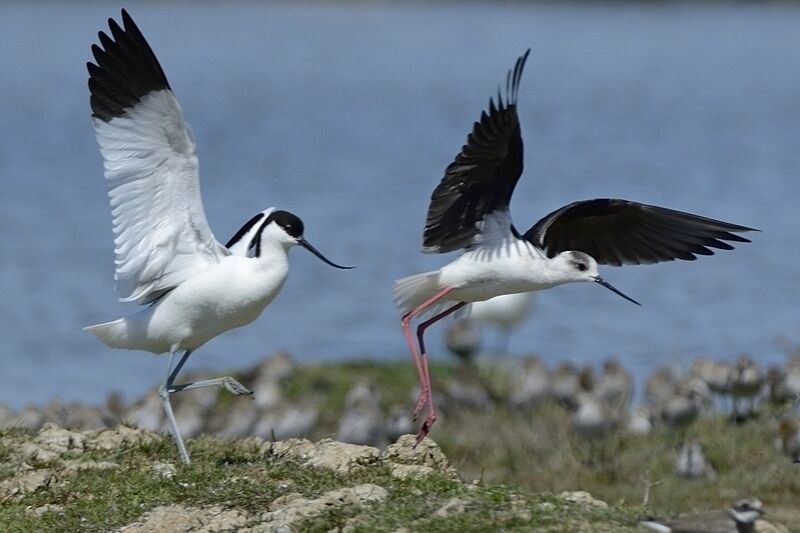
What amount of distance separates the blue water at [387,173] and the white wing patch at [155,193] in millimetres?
4664

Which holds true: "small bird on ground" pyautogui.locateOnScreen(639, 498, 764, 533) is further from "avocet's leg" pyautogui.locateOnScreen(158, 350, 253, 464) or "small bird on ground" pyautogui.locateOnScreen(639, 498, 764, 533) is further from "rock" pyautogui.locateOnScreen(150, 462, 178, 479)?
"avocet's leg" pyautogui.locateOnScreen(158, 350, 253, 464)

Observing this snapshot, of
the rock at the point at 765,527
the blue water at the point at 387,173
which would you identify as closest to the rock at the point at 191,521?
the rock at the point at 765,527

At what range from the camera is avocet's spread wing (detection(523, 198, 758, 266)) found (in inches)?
318

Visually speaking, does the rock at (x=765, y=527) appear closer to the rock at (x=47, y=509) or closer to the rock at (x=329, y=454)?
the rock at (x=329, y=454)

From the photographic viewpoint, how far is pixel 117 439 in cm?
722

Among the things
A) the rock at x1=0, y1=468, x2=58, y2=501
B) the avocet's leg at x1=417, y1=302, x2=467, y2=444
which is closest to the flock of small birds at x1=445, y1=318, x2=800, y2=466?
the avocet's leg at x1=417, y1=302, x2=467, y2=444

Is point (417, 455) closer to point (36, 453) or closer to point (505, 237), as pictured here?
point (505, 237)

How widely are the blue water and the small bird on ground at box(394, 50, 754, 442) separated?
2124mm

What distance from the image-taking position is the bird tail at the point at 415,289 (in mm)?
7898

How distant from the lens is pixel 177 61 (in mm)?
44688

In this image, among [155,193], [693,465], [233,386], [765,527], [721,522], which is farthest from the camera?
[693,465]

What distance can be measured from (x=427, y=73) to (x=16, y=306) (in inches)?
1117

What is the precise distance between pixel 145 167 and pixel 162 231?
1.04ft

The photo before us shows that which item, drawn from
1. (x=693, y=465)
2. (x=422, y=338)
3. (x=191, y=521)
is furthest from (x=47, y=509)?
(x=693, y=465)
